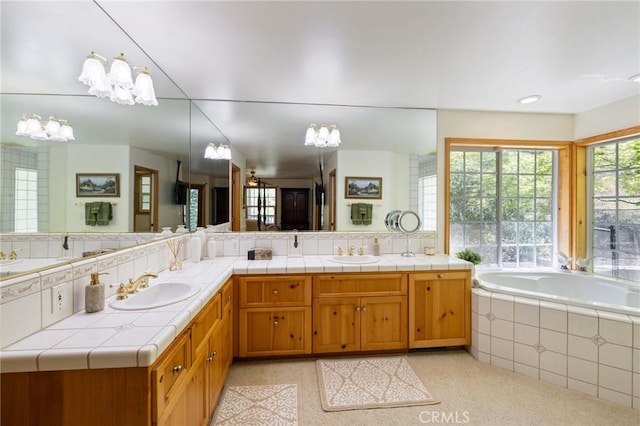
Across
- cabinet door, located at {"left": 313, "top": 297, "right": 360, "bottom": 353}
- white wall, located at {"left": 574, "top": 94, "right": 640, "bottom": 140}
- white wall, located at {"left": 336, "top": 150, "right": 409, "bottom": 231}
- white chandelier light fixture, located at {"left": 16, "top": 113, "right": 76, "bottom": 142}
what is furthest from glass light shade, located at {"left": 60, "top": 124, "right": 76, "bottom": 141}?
white wall, located at {"left": 574, "top": 94, "right": 640, "bottom": 140}

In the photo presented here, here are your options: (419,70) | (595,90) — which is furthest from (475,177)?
Answer: (419,70)

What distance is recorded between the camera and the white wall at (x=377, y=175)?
278cm

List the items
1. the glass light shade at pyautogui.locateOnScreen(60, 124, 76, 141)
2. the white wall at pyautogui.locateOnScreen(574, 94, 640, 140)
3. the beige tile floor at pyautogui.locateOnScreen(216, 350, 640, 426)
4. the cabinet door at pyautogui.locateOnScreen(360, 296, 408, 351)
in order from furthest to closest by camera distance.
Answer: the white wall at pyautogui.locateOnScreen(574, 94, 640, 140), the cabinet door at pyautogui.locateOnScreen(360, 296, 408, 351), the beige tile floor at pyautogui.locateOnScreen(216, 350, 640, 426), the glass light shade at pyautogui.locateOnScreen(60, 124, 76, 141)

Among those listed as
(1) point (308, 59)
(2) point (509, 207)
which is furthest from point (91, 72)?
(2) point (509, 207)

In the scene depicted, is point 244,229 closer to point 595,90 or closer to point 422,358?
point 422,358

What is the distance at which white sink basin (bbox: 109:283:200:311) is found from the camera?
4.24 feet

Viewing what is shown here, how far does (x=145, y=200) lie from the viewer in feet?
5.79

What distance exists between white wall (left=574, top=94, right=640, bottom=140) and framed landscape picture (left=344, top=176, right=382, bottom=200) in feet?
7.46

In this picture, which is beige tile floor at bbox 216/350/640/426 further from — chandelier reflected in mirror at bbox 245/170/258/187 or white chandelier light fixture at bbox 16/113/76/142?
white chandelier light fixture at bbox 16/113/76/142

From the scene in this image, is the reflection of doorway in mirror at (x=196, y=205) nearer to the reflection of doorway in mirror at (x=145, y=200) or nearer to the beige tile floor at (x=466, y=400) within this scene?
the reflection of doorway in mirror at (x=145, y=200)

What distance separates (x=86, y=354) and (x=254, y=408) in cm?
122

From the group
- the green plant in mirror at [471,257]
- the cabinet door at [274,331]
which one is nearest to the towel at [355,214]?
the cabinet door at [274,331]

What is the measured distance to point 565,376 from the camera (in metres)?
1.95

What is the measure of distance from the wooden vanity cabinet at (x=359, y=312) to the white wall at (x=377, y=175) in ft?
2.24
